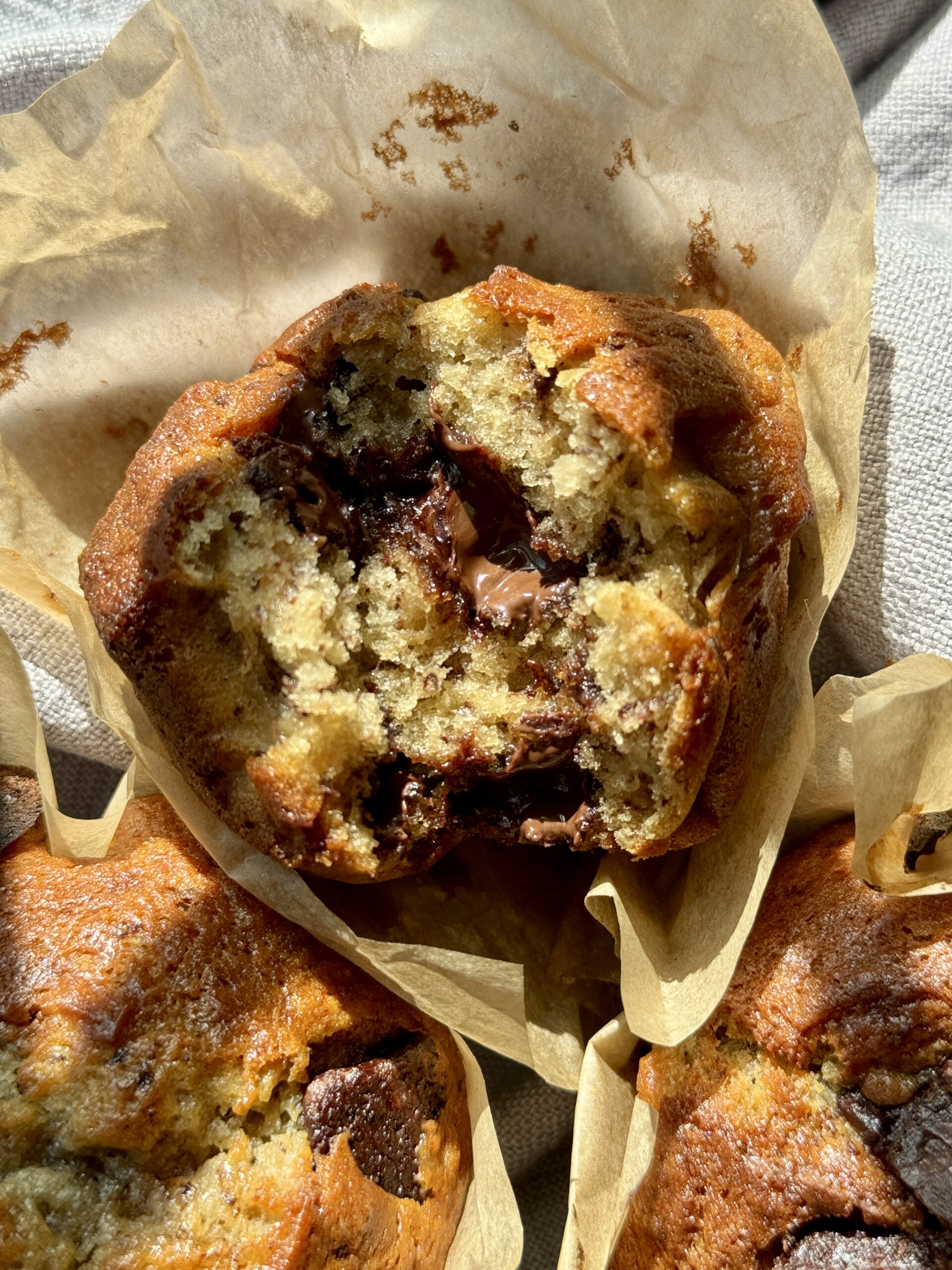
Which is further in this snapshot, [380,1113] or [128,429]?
[128,429]

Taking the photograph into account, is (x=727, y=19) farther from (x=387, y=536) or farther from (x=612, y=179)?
(x=387, y=536)

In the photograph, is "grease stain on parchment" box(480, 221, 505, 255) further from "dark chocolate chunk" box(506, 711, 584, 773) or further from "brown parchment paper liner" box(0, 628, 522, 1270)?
"brown parchment paper liner" box(0, 628, 522, 1270)

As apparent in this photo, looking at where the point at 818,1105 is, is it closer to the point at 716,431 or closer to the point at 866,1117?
the point at 866,1117

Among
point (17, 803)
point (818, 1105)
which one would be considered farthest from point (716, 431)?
point (17, 803)

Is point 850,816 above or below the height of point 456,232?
below

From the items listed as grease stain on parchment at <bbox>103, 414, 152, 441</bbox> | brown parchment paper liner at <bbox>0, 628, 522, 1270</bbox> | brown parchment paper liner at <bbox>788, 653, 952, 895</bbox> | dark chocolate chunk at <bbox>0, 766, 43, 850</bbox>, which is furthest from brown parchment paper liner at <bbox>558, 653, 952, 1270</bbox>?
grease stain on parchment at <bbox>103, 414, 152, 441</bbox>

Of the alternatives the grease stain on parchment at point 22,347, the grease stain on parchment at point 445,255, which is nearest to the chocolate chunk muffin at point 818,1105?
the grease stain on parchment at point 445,255
